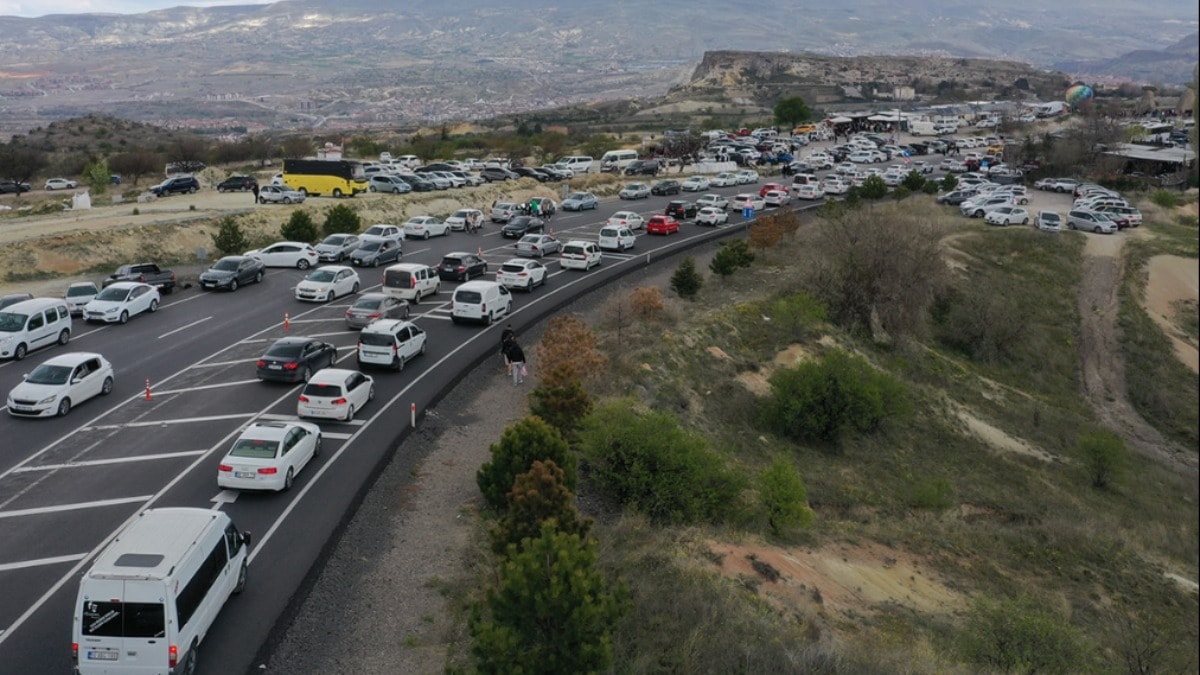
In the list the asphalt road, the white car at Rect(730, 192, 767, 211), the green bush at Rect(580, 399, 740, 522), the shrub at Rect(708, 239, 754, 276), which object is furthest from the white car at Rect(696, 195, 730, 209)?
the green bush at Rect(580, 399, 740, 522)

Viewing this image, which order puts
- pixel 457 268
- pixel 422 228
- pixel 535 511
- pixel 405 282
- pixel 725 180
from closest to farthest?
1. pixel 535 511
2. pixel 405 282
3. pixel 457 268
4. pixel 422 228
5. pixel 725 180

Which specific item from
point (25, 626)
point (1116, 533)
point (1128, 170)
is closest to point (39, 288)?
point (25, 626)

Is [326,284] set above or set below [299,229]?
below

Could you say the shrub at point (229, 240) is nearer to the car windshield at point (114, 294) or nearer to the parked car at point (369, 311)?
the car windshield at point (114, 294)

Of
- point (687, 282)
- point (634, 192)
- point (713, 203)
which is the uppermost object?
point (713, 203)

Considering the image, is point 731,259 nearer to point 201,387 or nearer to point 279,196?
point 201,387

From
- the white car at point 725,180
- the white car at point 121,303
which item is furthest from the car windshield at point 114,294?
the white car at point 725,180

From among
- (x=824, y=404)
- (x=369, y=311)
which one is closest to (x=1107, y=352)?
(x=824, y=404)
